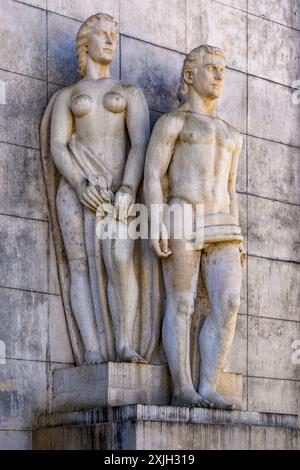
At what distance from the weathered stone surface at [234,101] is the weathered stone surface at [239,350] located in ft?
7.78

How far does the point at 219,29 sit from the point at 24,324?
4.66 metres

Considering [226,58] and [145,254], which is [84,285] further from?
[226,58]

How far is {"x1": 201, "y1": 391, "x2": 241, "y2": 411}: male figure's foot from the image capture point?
45.6ft

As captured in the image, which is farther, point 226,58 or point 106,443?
point 226,58

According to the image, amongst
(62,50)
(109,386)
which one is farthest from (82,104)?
(109,386)

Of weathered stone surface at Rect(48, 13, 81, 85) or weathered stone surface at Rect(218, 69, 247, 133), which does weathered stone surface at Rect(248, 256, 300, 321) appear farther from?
weathered stone surface at Rect(48, 13, 81, 85)

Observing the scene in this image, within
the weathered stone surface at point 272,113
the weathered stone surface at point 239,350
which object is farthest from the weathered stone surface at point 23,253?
the weathered stone surface at point 272,113

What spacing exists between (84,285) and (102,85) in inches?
84.1

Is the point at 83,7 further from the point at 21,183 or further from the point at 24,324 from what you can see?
the point at 24,324

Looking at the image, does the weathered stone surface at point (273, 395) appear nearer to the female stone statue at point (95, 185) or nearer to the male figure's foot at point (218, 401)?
the male figure's foot at point (218, 401)

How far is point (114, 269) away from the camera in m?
14.0

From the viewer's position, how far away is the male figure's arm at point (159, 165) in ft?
46.3

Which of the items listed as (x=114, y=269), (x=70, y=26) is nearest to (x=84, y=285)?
(x=114, y=269)

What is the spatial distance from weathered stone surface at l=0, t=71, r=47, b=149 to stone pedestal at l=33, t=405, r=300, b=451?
Answer: 2.95 meters
